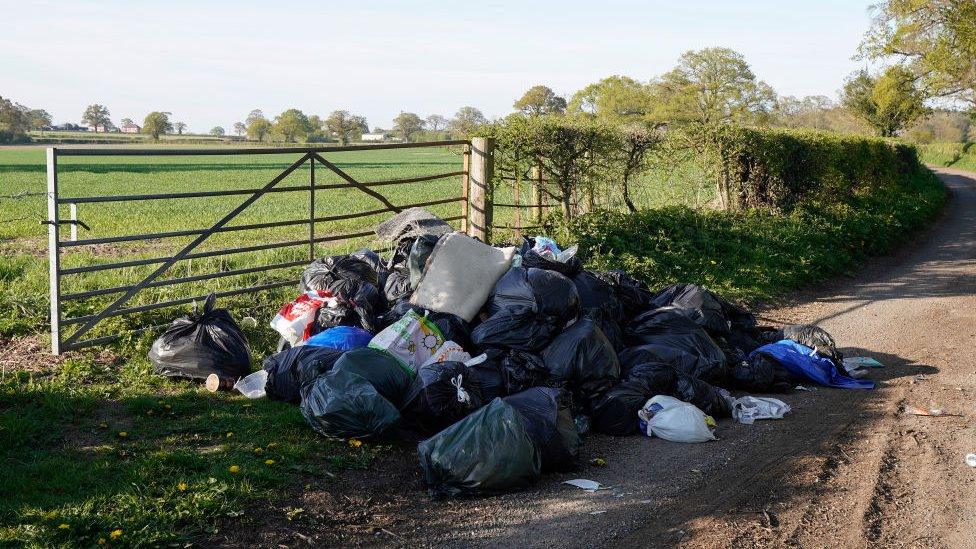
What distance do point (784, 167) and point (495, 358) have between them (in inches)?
441

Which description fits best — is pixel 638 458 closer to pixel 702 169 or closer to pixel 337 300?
pixel 337 300

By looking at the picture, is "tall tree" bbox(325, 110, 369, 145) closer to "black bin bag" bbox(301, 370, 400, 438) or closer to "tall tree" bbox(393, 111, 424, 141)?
"tall tree" bbox(393, 111, 424, 141)

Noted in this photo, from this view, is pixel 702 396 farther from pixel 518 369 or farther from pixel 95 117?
pixel 95 117

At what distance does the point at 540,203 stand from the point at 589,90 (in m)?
49.6

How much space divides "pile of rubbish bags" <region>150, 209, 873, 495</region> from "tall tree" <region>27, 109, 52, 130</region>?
6129 cm

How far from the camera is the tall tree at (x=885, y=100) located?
36250 millimetres

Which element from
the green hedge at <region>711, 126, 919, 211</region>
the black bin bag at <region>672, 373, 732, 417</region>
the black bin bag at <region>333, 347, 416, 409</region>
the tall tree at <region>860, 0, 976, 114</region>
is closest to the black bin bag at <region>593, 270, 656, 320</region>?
the black bin bag at <region>672, 373, 732, 417</region>

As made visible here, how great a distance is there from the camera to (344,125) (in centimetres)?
7494

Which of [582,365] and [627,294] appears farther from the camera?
[627,294]

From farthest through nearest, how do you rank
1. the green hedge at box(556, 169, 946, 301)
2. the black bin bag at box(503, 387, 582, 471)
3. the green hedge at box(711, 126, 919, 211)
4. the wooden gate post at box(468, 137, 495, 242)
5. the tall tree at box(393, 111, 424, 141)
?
the tall tree at box(393, 111, 424, 141) → the green hedge at box(711, 126, 919, 211) → the green hedge at box(556, 169, 946, 301) → the wooden gate post at box(468, 137, 495, 242) → the black bin bag at box(503, 387, 582, 471)

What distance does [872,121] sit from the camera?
142ft

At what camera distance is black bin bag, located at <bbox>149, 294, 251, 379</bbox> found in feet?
19.3

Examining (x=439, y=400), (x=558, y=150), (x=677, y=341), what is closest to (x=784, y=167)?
(x=558, y=150)

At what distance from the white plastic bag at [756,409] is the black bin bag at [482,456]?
2140mm
